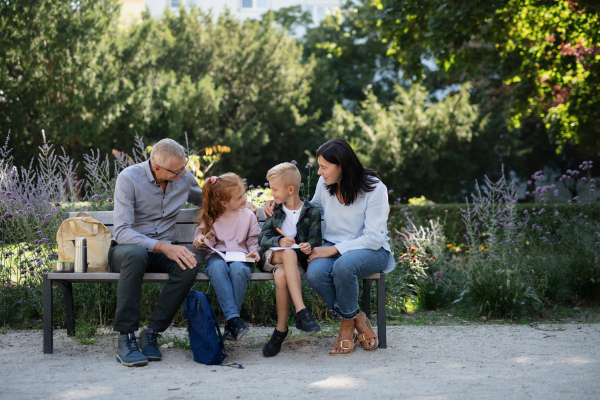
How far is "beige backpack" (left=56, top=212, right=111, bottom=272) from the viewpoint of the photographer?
13.1 feet

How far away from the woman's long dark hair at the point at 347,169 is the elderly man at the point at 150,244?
1.00 metres

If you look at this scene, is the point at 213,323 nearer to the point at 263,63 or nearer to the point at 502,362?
the point at 502,362

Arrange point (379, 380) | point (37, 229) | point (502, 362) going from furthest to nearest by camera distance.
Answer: point (37, 229)
point (502, 362)
point (379, 380)

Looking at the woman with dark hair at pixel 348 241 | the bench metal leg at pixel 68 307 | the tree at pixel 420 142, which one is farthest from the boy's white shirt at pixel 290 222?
the tree at pixel 420 142

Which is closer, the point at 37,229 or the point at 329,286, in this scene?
the point at 329,286

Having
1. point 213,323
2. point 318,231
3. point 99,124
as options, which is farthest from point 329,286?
point 99,124

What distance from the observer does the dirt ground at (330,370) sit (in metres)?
2.96

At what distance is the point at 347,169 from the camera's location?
3.97 meters

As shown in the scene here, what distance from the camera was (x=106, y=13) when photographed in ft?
54.0

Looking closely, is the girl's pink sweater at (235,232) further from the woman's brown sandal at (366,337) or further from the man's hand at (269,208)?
the woman's brown sandal at (366,337)

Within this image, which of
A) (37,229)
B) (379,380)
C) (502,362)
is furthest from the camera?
(37,229)

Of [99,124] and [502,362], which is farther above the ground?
[99,124]

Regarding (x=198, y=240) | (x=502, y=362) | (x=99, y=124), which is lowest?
(x=502, y=362)

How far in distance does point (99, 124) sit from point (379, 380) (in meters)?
14.2
